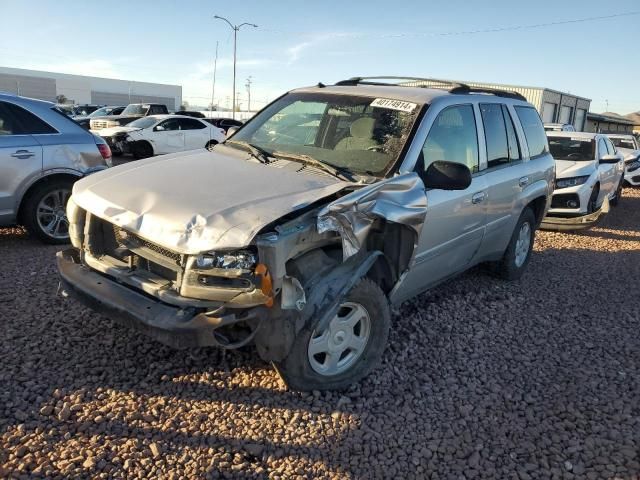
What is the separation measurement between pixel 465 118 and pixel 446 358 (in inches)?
77.3

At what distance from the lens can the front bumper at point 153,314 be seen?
2721 millimetres

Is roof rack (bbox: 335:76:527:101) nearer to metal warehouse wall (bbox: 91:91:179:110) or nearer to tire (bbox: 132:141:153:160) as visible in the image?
tire (bbox: 132:141:153:160)

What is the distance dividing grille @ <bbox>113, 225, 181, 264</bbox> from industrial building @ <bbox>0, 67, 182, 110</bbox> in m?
72.9

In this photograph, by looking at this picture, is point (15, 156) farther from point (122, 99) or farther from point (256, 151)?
point (122, 99)

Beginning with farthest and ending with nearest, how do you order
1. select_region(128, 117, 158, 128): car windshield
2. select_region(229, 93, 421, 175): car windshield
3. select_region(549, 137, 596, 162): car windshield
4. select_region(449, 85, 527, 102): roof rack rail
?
select_region(128, 117, 158, 128): car windshield < select_region(549, 137, 596, 162): car windshield < select_region(449, 85, 527, 102): roof rack rail < select_region(229, 93, 421, 175): car windshield

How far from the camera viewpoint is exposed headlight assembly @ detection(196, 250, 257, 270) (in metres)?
2.77

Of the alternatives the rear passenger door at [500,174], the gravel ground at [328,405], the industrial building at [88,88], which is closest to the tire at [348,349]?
the gravel ground at [328,405]

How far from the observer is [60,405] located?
3.01 metres

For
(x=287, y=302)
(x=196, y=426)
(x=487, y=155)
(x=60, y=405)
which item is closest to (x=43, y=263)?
(x=60, y=405)

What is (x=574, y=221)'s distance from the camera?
348 inches

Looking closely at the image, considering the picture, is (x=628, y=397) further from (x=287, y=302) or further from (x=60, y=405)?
(x=60, y=405)

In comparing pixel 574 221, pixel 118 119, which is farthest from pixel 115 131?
pixel 574 221

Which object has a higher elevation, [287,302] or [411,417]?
[287,302]

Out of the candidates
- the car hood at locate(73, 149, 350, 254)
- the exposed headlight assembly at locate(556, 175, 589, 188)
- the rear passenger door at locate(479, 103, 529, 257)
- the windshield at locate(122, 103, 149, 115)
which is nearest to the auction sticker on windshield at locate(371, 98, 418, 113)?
the car hood at locate(73, 149, 350, 254)
